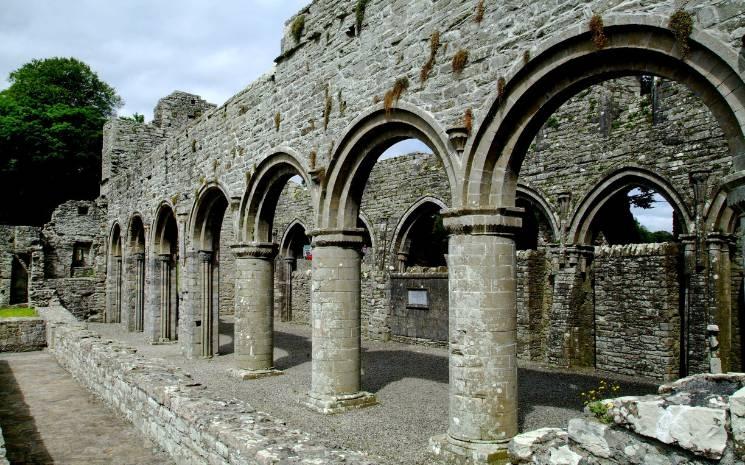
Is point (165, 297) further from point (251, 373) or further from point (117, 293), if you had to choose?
point (117, 293)

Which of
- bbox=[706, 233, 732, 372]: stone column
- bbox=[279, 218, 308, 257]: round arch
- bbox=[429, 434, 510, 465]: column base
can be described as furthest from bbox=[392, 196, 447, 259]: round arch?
bbox=[429, 434, 510, 465]: column base

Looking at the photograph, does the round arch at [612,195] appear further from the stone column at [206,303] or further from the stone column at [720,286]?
the stone column at [206,303]

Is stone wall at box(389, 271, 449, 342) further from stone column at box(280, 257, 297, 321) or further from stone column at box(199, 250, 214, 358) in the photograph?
stone column at box(280, 257, 297, 321)

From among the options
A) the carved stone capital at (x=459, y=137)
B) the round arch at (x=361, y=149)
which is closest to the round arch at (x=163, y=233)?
the round arch at (x=361, y=149)

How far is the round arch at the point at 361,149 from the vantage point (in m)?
7.10

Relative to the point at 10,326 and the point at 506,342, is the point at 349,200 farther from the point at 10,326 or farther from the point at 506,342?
the point at 10,326

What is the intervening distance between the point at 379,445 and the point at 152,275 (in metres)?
11.6

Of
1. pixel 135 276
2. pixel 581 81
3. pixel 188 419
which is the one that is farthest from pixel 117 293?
pixel 581 81

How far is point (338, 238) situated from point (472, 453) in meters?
3.83

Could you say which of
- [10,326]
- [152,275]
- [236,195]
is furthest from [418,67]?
[10,326]

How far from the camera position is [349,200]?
8.70 meters

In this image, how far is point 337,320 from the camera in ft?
27.9

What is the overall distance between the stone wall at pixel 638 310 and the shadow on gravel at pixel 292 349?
20.5 feet

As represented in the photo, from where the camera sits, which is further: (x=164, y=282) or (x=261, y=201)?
(x=164, y=282)
